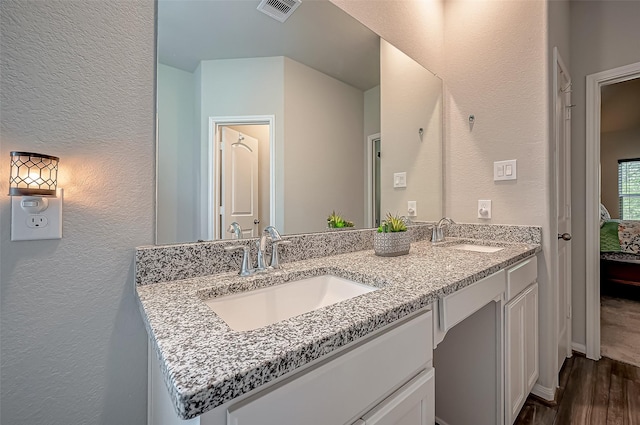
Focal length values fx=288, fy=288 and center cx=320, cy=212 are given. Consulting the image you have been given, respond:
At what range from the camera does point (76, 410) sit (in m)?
0.72

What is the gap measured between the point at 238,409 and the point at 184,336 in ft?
0.54

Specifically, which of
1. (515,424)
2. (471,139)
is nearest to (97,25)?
(471,139)

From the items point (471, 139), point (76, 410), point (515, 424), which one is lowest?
point (515, 424)

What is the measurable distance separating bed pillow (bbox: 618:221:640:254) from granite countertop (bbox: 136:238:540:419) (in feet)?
10.6

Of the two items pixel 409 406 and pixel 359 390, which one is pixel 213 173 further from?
pixel 409 406

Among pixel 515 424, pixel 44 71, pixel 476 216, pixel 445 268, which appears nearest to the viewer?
pixel 44 71

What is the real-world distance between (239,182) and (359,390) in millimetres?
804

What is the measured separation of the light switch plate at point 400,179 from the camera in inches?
68.9

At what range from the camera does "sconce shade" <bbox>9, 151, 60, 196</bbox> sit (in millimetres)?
644

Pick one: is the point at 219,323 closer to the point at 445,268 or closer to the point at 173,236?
the point at 173,236

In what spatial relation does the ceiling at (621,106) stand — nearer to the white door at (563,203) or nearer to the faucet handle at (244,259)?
the white door at (563,203)

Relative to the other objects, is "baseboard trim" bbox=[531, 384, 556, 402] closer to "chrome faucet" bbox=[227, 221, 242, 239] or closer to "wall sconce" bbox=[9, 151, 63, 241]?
"chrome faucet" bbox=[227, 221, 242, 239]

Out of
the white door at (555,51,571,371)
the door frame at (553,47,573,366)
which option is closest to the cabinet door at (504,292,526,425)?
the door frame at (553,47,573,366)

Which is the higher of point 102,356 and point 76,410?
point 102,356
